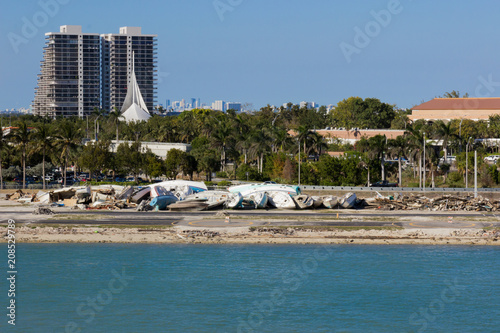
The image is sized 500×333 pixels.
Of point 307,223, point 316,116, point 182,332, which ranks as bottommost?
point 182,332

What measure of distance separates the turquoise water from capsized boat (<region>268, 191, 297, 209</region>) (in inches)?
549

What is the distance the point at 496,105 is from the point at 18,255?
132419 millimetres

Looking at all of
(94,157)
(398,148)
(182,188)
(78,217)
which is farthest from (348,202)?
(94,157)

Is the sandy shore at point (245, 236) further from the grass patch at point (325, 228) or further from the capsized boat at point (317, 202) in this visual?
the capsized boat at point (317, 202)

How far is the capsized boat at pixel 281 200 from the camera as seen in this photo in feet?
190

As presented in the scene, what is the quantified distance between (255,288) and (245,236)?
9176 mm

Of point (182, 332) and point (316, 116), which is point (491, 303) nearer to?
point (182, 332)

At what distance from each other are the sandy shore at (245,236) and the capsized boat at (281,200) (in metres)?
11.9

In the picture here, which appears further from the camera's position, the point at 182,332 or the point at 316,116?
the point at 316,116

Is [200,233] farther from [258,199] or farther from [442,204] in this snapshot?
[442,204]

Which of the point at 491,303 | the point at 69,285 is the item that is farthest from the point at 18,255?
the point at 491,303

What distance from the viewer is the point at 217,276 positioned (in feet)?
125

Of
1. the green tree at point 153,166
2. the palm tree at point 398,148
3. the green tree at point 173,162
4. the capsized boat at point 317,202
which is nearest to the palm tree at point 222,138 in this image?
the green tree at point 173,162

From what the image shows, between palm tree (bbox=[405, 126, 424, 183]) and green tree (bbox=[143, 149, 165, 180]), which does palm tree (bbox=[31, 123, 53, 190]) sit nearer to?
green tree (bbox=[143, 149, 165, 180])
